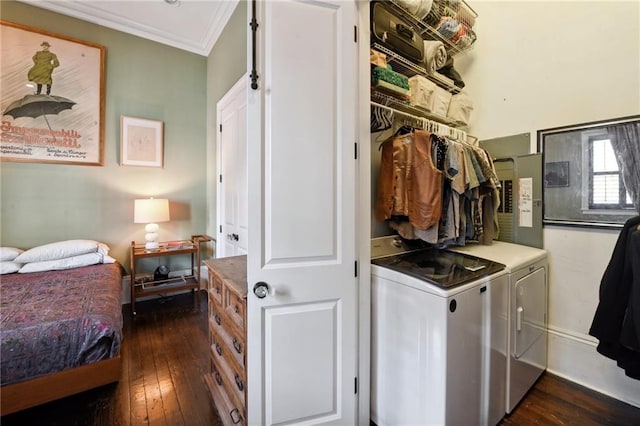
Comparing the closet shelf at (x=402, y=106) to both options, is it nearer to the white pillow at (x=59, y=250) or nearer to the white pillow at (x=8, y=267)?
the white pillow at (x=59, y=250)

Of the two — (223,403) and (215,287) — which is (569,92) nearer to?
(215,287)

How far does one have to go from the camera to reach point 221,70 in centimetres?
306

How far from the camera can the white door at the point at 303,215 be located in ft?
3.98

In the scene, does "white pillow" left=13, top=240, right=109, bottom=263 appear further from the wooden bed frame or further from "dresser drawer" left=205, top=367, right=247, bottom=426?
"dresser drawer" left=205, top=367, right=247, bottom=426

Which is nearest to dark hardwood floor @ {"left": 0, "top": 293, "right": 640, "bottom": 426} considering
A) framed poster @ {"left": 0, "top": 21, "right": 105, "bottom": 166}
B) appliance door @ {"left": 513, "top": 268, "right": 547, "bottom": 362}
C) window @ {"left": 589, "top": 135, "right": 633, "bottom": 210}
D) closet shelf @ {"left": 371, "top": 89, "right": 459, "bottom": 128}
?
appliance door @ {"left": 513, "top": 268, "right": 547, "bottom": 362}

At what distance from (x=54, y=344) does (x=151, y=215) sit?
161 cm

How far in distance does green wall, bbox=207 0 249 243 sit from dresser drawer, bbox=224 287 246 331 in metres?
1.95

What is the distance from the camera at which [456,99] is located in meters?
2.18

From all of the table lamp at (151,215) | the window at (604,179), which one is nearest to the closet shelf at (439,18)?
the window at (604,179)

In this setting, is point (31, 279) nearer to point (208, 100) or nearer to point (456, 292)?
point (208, 100)

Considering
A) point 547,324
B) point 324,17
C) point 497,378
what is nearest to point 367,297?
point 497,378

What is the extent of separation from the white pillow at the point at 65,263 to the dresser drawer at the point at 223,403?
1.86 m

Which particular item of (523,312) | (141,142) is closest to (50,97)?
(141,142)

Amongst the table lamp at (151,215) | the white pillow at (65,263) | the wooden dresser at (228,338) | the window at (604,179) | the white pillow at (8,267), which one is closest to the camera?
the wooden dresser at (228,338)
